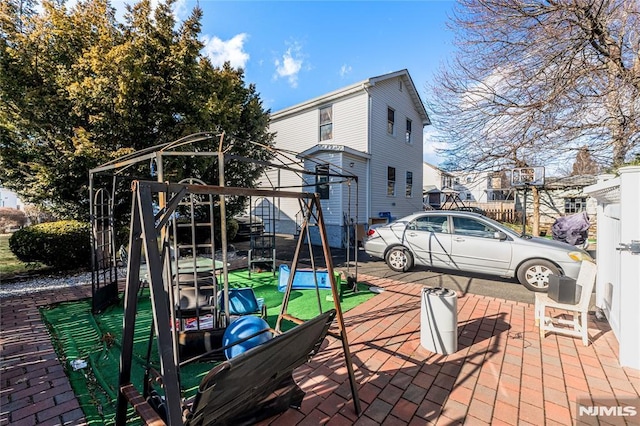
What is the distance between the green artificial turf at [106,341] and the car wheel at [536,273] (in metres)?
3.33

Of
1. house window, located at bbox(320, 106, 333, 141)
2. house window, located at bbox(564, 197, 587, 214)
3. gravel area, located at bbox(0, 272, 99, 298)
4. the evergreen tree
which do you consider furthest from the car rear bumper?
house window, located at bbox(564, 197, 587, 214)

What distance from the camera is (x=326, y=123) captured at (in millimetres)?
13773

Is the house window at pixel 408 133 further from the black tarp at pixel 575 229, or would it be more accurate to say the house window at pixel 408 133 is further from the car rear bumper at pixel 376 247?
the car rear bumper at pixel 376 247

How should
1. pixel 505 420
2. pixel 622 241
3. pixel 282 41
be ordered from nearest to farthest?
pixel 505 420
pixel 622 241
pixel 282 41

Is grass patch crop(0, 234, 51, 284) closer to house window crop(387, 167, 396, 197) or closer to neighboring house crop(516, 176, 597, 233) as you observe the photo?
house window crop(387, 167, 396, 197)

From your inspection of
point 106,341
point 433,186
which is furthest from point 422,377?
point 433,186

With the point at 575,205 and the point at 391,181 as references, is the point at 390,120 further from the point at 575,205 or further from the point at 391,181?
the point at 575,205

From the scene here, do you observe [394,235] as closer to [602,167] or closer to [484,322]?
[484,322]

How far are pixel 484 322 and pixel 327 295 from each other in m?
2.57

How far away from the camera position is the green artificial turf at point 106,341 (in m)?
2.54

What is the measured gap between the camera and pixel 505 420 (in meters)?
2.22

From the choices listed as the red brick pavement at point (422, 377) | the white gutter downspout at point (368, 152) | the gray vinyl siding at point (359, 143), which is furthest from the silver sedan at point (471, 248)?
the white gutter downspout at point (368, 152)

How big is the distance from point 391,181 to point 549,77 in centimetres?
809

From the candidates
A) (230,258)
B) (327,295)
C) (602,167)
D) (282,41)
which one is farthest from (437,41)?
(230,258)
